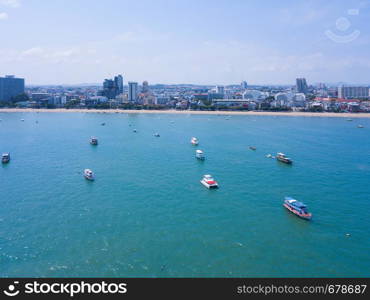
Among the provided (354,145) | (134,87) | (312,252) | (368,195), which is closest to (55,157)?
(312,252)

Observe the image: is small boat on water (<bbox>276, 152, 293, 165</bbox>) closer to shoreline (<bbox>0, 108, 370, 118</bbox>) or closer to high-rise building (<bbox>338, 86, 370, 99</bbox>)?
shoreline (<bbox>0, 108, 370, 118</bbox>)

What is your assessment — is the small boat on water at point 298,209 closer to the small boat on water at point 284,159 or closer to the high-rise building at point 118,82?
the small boat on water at point 284,159

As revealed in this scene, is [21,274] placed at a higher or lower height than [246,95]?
lower

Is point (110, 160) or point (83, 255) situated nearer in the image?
point (83, 255)

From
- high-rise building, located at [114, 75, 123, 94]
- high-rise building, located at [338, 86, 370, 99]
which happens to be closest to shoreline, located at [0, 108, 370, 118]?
high-rise building, located at [114, 75, 123, 94]

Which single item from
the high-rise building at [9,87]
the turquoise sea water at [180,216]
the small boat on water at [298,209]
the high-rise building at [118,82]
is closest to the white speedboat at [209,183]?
the turquoise sea water at [180,216]

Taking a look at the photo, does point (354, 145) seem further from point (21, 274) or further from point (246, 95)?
point (246, 95)

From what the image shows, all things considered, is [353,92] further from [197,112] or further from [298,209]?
[298,209]
